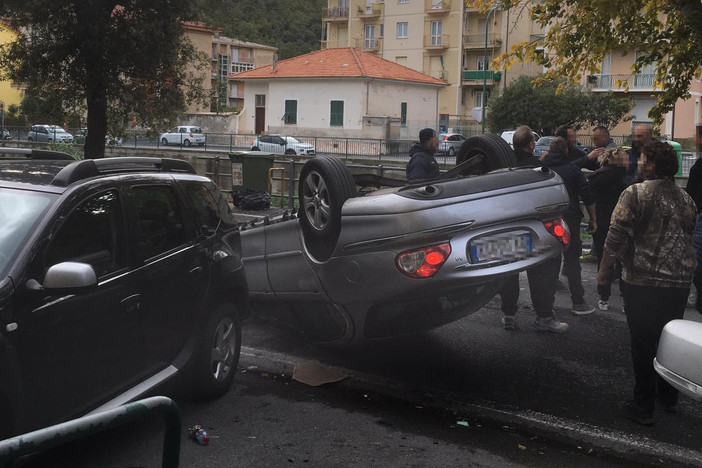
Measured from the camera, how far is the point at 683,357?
4.00m

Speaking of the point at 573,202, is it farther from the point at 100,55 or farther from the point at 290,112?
the point at 290,112

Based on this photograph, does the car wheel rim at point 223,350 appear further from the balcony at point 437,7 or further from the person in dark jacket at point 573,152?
the balcony at point 437,7

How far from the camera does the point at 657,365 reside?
14.4ft

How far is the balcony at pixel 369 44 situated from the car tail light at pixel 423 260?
7369 centimetres

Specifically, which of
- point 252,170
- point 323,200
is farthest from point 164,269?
point 252,170

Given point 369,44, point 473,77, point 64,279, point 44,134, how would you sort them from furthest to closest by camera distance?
point 369,44 → point 473,77 → point 44,134 → point 64,279

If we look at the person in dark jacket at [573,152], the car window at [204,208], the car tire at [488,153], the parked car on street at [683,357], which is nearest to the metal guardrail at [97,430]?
Answer: the parked car on street at [683,357]

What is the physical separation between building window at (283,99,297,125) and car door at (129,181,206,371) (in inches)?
2120

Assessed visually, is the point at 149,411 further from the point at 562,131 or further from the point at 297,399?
the point at 562,131

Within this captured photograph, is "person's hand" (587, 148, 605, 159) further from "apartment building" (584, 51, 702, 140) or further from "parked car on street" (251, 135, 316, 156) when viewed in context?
"apartment building" (584, 51, 702, 140)

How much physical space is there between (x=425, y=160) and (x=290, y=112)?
51.3m

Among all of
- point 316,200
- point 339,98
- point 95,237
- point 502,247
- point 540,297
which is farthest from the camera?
point 339,98

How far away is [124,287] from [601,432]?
124 inches

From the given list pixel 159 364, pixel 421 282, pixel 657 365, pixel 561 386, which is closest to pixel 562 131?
pixel 561 386
